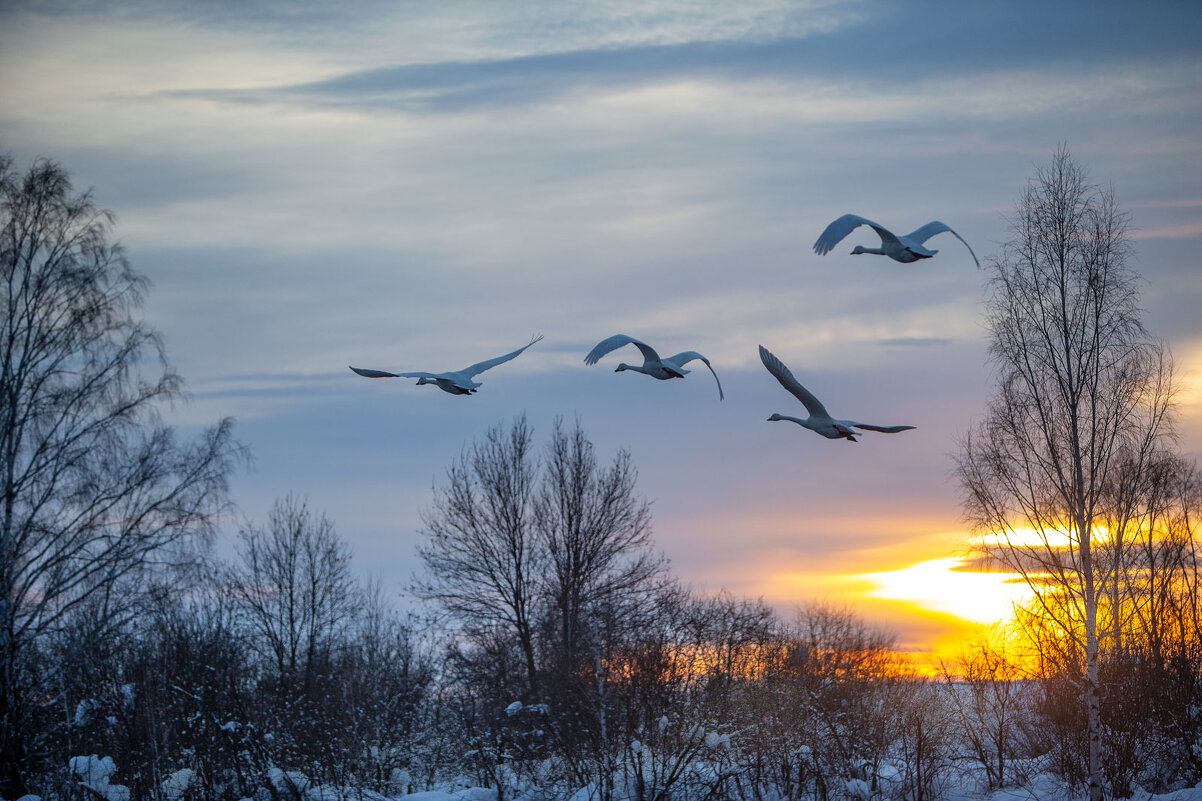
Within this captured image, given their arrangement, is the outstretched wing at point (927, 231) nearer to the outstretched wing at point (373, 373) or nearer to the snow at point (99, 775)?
the outstretched wing at point (373, 373)

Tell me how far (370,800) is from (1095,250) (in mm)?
17400

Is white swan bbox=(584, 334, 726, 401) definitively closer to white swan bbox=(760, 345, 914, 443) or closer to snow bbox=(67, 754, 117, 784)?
white swan bbox=(760, 345, 914, 443)

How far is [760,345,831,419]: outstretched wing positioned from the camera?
11289mm

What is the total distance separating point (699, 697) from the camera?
76.5 ft

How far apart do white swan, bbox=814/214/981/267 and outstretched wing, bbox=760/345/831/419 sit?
4.08 ft

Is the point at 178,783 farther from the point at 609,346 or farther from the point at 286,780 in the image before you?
the point at 609,346

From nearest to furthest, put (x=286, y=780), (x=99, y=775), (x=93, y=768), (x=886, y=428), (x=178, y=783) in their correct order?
(x=886, y=428) < (x=286, y=780) < (x=178, y=783) < (x=99, y=775) < (x=93, y=768)

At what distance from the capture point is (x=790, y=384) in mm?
11523

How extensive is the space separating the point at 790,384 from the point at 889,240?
6.24 feet

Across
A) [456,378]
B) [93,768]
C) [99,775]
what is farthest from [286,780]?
[456,378]

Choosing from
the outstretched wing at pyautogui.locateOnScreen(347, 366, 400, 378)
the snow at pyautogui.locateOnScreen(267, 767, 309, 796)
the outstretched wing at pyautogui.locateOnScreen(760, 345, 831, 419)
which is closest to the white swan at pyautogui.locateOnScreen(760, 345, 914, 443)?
the outstretched wing at pyautogui.locateOnScreen(760, 345, 831, 419)

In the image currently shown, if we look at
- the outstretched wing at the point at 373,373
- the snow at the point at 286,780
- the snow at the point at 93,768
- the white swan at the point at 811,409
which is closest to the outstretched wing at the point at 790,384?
the white swan at the point at 811,409

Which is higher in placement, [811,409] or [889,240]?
[889,240]

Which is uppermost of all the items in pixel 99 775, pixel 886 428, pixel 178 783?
pixel 886 428
